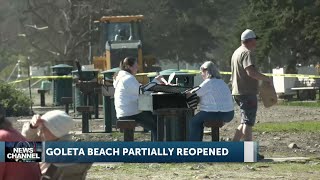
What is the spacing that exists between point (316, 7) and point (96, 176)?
1109 inches

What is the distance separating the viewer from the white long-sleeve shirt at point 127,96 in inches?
515

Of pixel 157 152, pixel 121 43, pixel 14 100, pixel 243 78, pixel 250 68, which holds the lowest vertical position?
pixel 14 100

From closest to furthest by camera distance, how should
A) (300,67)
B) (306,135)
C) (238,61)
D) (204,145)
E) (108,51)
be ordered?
(204,145) < (238,61) < (306,135) < (108,51) < (300,67)

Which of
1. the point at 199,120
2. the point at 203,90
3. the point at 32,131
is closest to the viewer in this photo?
the point at 32,131

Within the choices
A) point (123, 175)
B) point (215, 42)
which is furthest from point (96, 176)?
point (215, 42)

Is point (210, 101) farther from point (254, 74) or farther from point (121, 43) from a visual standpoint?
point (121, 43)

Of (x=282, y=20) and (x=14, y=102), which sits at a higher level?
(x=282, y=20)

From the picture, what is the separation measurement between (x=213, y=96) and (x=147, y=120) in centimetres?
109

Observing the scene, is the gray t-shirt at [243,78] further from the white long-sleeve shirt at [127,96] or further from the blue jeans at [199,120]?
the white long-sleeve shirt at [127,96]

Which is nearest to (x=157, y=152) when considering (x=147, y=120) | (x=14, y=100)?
(x=147, y=120)

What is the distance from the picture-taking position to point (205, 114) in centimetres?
1280

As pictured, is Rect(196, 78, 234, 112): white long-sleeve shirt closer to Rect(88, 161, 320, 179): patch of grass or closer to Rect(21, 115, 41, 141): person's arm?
Rect(88, 161, 320, 179): patch of grass

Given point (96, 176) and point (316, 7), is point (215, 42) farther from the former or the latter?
point (96, 176)

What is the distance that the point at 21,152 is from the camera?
6770 millimetres
